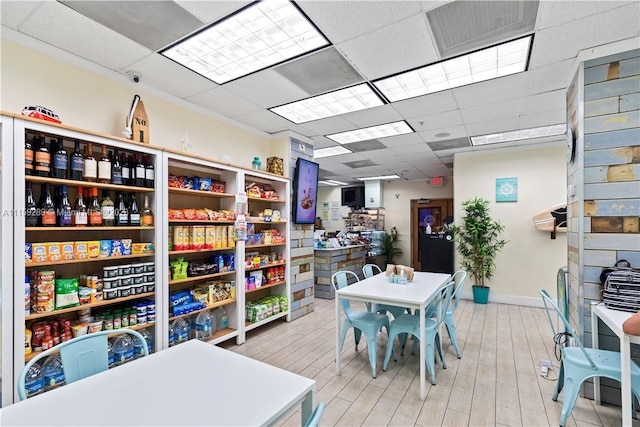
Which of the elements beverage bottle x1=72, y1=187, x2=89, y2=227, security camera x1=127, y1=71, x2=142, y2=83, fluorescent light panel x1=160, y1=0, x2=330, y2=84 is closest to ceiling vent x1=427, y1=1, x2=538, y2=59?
fluorescent light panel x1=160, y1=0, x2=330, y2=84

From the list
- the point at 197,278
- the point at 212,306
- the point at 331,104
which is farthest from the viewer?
the point at 331,104

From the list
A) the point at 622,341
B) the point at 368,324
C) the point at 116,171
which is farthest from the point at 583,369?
the point at 116,171

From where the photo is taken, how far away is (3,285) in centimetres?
187

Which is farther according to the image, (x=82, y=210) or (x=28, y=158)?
(x=82, y=210)

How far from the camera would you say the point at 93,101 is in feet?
8.71

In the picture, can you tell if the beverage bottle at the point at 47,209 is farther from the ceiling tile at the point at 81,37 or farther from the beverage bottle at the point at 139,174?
the ceiling tile at the point at 81,37

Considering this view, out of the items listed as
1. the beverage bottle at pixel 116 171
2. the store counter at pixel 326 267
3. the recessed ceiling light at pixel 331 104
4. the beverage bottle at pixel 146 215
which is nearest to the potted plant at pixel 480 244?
the store counter at pixel 326 267

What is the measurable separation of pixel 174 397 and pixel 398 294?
2.02 m

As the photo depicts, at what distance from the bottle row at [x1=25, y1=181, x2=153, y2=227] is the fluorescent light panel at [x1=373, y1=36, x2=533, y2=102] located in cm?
257

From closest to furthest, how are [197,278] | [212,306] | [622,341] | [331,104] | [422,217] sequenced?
[622,341]
[197,278]
[212,306]
[331,104]
[422,217]

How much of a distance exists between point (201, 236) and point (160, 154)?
93cm

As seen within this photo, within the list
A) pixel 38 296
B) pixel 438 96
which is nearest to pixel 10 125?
pixel 38 296

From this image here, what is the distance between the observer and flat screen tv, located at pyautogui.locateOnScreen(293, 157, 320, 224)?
179 inches

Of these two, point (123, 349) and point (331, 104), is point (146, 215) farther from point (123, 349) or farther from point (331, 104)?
point (331, 104)
